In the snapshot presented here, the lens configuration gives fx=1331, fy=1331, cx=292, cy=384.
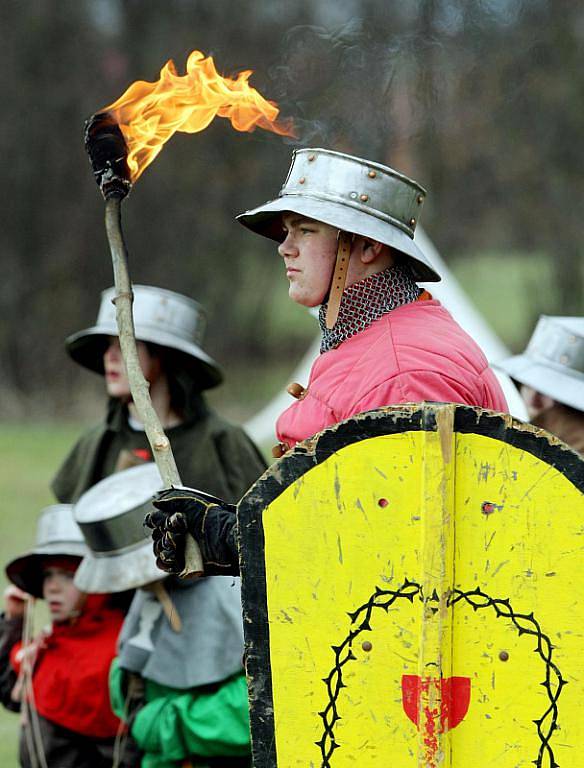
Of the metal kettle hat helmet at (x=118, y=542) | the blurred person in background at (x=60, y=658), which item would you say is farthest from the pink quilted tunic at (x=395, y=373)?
the blurred person in background at (x=60, y=658)

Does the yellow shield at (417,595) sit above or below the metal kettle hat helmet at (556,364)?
below

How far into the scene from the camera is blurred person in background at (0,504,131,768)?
4.20 m

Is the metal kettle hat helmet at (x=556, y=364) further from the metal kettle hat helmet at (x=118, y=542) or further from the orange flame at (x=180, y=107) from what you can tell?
the orange flame at (x=180, y=107)

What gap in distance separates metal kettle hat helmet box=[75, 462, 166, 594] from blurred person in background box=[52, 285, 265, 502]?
0.54 metres

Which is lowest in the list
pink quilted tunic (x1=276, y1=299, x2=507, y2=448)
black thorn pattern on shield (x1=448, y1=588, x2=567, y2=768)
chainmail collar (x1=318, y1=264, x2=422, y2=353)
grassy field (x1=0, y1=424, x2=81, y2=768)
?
black thorn pattern on shield (x1=448, y1=588, x2=567, y2=768)

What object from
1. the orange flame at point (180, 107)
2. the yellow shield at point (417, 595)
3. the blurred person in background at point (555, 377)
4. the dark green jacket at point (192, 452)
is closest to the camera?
the yellow shield at point (417, 595)

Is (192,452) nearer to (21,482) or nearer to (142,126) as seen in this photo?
(142,126)

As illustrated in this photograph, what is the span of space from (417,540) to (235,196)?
513 inches

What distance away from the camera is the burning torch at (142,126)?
3051 millimetres

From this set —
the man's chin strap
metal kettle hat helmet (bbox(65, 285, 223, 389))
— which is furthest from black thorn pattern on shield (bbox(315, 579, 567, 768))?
metal kettle hat helmet (bbox(65, 285, 223, 389))

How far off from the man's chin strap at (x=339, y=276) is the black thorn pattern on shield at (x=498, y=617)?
700 millimetres

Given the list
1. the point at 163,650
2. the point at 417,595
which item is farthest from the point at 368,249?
the point at 163,650

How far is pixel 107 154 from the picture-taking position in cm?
311

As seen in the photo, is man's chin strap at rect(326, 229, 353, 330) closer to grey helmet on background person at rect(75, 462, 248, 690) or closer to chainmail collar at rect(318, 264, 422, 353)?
chainmail collar at rect(318, 264, 422, 353)
